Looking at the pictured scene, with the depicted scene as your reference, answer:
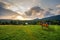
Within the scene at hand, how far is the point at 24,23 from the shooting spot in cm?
398

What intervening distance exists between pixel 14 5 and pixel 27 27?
67 cm

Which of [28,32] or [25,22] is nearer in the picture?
[28,32]

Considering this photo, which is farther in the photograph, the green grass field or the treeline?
the treeline

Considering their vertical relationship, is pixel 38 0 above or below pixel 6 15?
above

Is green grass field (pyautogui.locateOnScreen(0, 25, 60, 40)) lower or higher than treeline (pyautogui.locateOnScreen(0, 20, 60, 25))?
lower

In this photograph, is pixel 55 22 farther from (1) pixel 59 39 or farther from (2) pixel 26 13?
(2) pixel 26 13

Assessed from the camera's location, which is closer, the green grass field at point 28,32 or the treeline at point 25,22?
Result: the green grass field at point 28,32

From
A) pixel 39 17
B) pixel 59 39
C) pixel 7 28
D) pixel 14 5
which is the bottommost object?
pixel 59 39

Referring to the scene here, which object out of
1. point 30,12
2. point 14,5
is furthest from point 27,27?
point 14,5

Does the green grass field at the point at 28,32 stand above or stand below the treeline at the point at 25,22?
below

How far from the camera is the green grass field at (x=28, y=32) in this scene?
381cm

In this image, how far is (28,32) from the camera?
3889mm

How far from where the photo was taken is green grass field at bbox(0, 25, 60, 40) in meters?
3.81

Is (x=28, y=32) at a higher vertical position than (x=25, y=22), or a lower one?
lower
